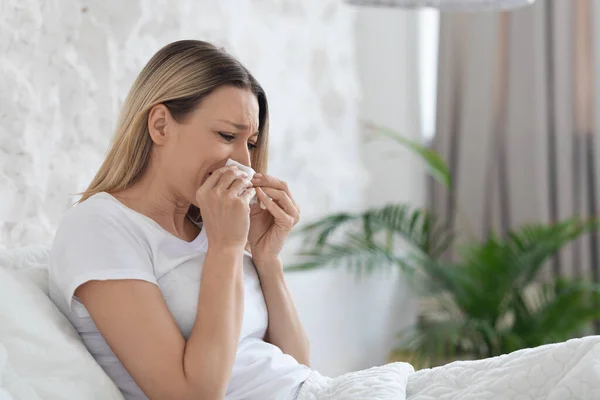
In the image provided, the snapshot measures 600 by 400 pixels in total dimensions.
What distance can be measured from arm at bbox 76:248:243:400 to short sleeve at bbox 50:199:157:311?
0.06ft

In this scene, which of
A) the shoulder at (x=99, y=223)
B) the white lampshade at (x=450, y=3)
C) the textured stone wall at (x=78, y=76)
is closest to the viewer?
the shoulder at (x=99, y=223)

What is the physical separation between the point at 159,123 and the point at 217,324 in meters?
0.39

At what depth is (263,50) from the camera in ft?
9.53

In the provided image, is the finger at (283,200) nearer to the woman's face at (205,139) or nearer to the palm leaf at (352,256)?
the woman's face at (205,139)

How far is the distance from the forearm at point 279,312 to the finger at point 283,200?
0.35ft

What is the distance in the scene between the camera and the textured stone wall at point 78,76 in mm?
1688

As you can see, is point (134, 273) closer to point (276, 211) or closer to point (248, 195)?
point (248, 195)

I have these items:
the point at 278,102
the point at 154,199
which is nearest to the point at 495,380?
the point at 154,199

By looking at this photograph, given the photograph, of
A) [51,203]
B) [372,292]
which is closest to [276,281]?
[51,203]

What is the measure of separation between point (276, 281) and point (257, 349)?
18 cm

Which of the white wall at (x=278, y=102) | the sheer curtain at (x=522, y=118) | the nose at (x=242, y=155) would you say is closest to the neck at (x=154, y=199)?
the nose at (x=242, y=155)

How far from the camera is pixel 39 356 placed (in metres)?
1.23

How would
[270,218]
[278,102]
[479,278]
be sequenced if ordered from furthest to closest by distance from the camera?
[479,278] → [278,102] → [270,218]

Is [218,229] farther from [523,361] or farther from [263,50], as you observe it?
[263,50]
